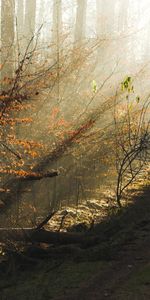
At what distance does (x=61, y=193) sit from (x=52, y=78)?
2.34 m

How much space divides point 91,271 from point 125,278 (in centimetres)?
63

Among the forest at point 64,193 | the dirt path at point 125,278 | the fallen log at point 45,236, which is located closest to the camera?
the dirt path at point 125,278

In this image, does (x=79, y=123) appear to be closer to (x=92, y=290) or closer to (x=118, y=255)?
(x=118, y=255)

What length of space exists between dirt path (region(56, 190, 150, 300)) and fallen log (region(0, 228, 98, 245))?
0.61m

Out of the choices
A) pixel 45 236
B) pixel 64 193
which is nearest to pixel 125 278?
pixel 45 236

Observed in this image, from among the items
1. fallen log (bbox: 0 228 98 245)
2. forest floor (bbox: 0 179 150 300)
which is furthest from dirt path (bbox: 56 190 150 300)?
fallen log (bbox: 0 228 98 245)

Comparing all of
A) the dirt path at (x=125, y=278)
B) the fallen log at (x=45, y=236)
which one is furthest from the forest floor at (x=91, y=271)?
the fallen log at (x=45, y=236)

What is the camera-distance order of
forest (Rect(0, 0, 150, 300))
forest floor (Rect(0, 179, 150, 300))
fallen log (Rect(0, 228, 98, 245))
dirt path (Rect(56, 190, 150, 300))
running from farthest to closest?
fallen log (Rect(0, 228, 98, 245)), forest (Rect(0, 0, 150, 300)), forest floor (Rect(0, 179, 150, 300)), dirt path (Rect(56, 190, 150, 300))

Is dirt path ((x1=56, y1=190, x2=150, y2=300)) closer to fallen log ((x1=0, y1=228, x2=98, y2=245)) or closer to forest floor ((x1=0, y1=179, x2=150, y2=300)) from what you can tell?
forest floor ((x1=0, y1=179, x2=150, y2=300))

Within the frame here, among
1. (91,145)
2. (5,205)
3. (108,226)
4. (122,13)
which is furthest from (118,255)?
(122,13)

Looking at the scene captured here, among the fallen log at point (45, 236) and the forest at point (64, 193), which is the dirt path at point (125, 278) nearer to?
the forest at point (64, 193)

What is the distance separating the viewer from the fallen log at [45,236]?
655 cm

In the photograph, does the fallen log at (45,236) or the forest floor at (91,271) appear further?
the fallen log at (45,236)

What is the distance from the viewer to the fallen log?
655 centimetres
